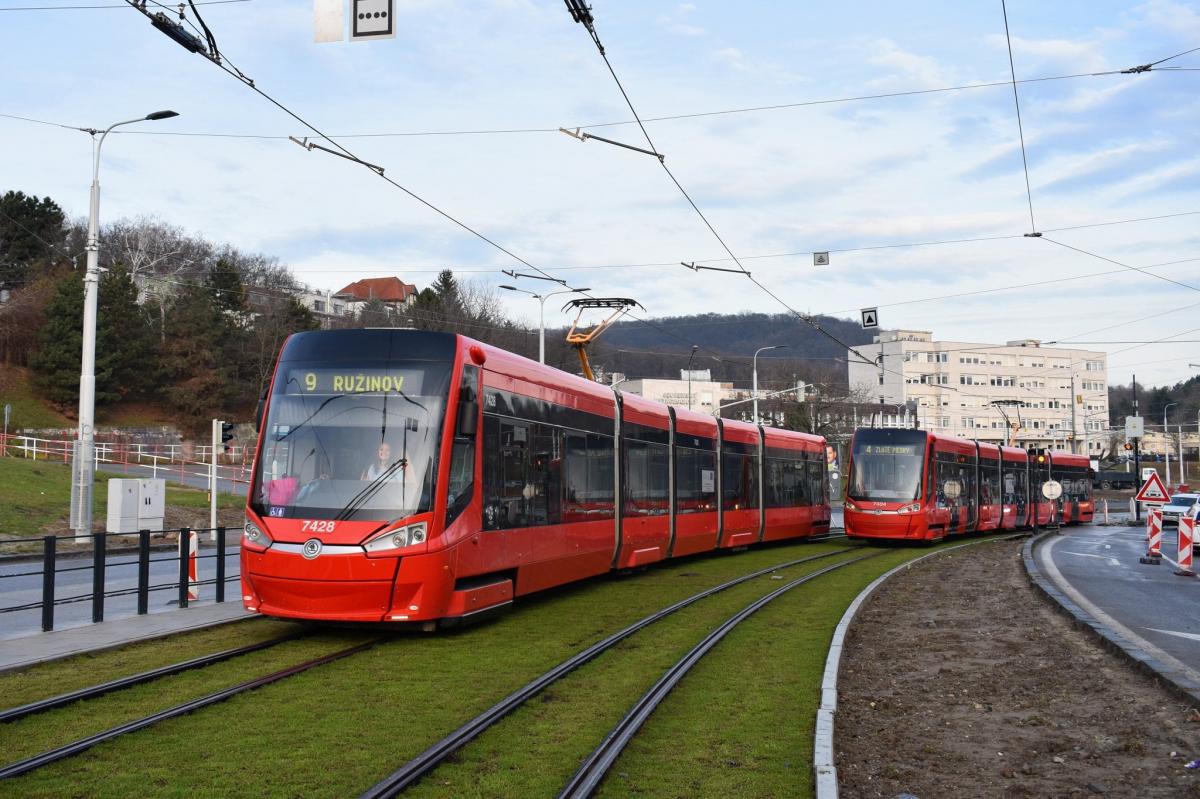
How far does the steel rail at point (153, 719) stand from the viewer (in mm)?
6348

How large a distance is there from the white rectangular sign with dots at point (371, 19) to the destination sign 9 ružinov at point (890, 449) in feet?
70.1

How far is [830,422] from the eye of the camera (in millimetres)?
70375

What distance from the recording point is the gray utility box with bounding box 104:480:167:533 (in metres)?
22.8

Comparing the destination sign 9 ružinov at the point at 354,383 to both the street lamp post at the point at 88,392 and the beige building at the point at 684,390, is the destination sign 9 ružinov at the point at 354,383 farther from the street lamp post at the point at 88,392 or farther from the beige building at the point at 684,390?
the beige building at the point at 684,390

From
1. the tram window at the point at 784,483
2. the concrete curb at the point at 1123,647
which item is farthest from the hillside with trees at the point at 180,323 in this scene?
the concrete curb at the point at 1123,647

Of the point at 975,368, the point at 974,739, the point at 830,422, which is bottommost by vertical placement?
the point at 974,739

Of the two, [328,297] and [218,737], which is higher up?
[328,297]

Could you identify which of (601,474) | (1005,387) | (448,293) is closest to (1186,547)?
(601,474)

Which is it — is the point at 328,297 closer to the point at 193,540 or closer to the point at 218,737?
the point at 193,540

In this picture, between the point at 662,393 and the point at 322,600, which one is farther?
the point at 662,393

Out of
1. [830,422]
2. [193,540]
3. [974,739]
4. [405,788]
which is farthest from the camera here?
[830,422]

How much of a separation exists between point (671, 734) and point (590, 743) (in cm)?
63

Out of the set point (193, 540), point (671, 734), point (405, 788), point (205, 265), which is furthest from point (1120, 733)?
point (205, 265)

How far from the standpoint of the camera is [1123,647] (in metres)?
10.3
